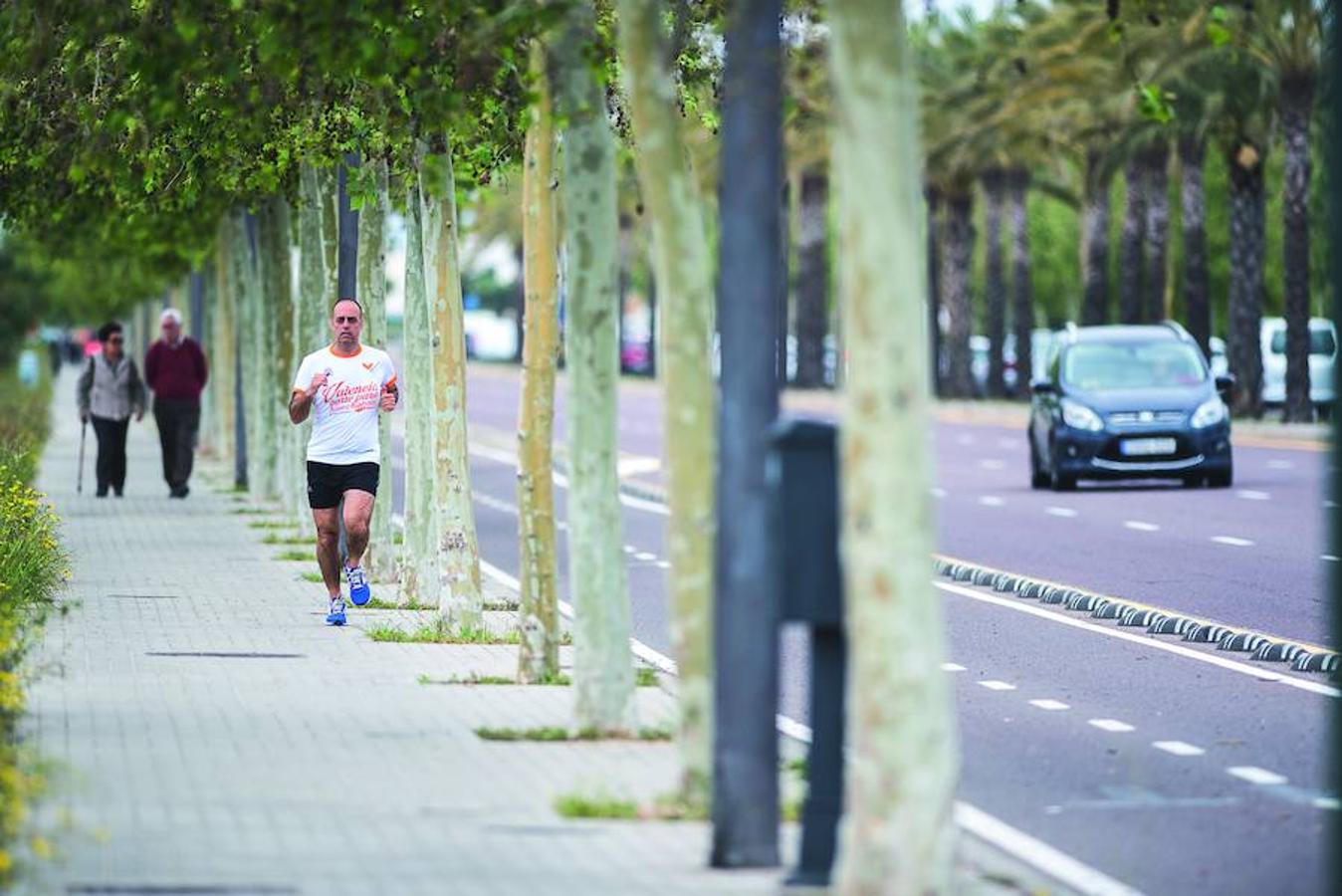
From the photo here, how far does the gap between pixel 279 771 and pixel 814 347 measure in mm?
64832

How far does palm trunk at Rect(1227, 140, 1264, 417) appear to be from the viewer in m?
48.4

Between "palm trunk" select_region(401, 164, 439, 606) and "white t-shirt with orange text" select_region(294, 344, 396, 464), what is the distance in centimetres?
124

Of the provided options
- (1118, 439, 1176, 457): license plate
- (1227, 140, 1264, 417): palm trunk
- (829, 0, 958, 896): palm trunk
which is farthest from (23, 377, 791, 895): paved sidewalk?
(1227, 140, 1264, 417): palm trunk

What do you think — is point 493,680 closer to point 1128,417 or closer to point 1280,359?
point 1128,417

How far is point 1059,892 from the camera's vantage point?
867cm

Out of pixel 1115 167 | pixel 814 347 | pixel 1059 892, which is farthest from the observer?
pixel 814 347

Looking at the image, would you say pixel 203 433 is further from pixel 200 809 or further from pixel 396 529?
pixel 200 809

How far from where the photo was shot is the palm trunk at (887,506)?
25.4 feet

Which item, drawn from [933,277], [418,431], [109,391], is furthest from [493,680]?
[933,277]

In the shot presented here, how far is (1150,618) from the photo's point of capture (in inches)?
674

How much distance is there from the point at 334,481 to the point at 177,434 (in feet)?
49.4

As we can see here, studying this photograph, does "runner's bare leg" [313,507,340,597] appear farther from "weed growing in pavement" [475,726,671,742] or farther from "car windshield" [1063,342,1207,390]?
"car windshield" [1063,342,1207,390]

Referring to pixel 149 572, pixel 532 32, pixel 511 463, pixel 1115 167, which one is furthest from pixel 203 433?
pixel 532 32

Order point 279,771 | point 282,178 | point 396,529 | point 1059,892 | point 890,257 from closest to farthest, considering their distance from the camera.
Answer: point 890,257 → point 1059,892 → point 279,771 → point 282,178 → point 396,529
